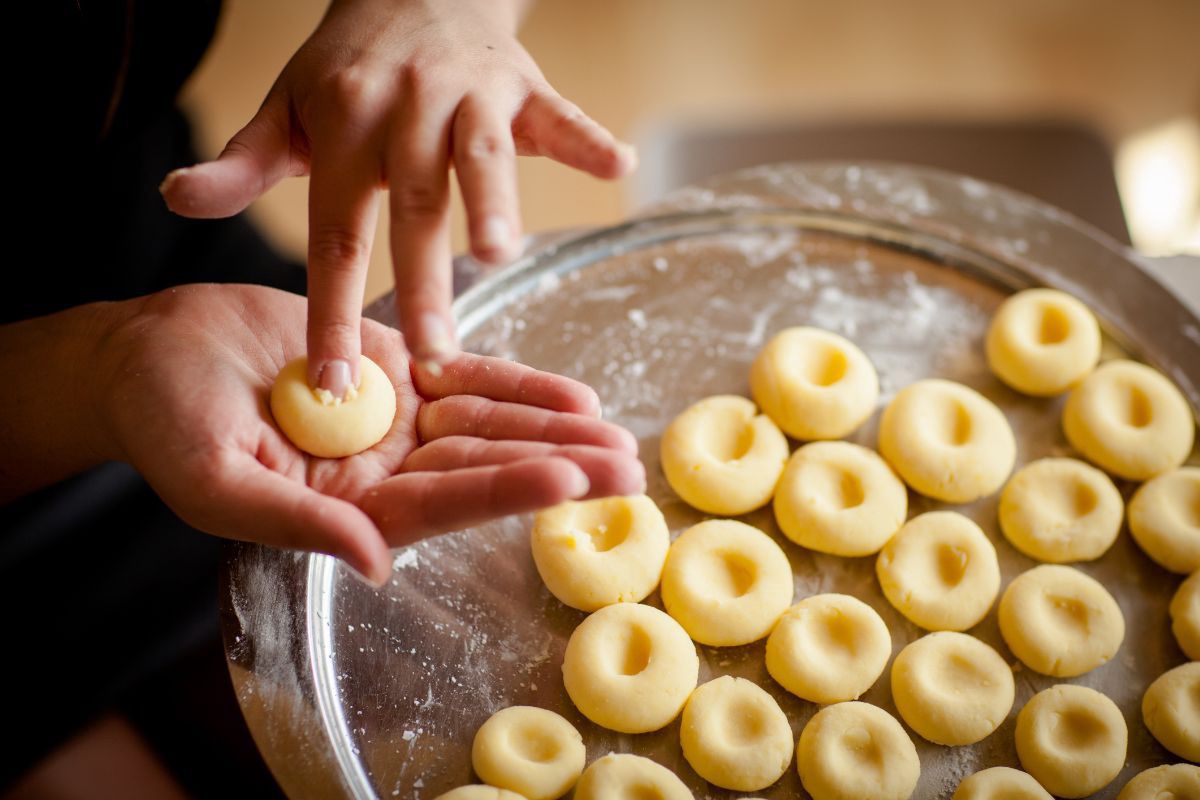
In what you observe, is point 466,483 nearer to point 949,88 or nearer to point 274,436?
point 274,436

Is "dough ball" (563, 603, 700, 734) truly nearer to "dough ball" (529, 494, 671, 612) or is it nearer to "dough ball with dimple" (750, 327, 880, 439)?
"dough ball" (529, 494, 671, 612)

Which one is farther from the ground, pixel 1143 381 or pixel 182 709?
pixel 1143 381

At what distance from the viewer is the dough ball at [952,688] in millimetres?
1353

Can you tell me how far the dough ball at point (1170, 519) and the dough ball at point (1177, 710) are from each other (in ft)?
0.61

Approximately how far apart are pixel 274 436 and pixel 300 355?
0.57 feet

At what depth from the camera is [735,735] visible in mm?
A: 1357

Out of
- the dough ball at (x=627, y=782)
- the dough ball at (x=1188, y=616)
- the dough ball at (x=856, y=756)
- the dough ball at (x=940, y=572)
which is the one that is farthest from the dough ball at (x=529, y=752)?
the dough ball at (x=1188, y=616)

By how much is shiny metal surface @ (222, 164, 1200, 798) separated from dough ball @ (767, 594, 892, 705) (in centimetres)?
5

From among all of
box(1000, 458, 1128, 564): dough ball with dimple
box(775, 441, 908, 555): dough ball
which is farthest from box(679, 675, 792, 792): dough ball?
box(1000, 458, 1128, 564): dough ball with dimple

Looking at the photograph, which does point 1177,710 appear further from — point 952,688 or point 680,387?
point 680,387

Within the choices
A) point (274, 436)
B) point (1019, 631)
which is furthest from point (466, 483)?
point (1019, 631)

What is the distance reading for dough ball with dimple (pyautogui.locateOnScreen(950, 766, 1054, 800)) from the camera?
4.18ft

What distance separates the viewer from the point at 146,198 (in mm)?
1787

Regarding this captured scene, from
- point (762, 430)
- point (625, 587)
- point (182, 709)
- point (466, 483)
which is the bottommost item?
point (182, 709)
